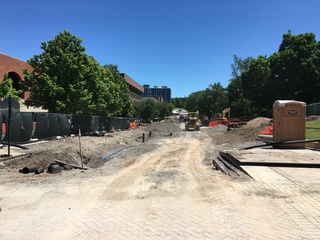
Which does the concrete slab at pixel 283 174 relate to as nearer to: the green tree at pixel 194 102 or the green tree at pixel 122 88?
the green tree at pixel 122 88

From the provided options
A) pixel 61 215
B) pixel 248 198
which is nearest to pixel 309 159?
pixel 248 198

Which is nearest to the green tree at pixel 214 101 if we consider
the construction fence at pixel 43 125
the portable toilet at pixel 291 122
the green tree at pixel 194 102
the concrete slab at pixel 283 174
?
the green tree at pixel 194 102

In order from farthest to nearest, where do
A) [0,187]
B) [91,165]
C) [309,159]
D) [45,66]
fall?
[45,66] < [91,165] < [309,159] < [0,187]

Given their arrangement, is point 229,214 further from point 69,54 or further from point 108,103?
point 108,103

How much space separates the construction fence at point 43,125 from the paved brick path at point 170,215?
27.2 feet

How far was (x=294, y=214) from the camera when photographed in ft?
19.9

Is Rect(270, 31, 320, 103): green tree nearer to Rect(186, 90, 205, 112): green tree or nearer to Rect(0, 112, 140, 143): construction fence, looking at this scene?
Rect(0, 112, 140, 143): construction fence

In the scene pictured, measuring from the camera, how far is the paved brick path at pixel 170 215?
17.6ft

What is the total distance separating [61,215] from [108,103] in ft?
118

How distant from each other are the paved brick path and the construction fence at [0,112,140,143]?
8284mm

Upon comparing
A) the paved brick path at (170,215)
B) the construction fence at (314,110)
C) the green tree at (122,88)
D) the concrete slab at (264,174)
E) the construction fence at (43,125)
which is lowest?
the paved brick path at (170,215)

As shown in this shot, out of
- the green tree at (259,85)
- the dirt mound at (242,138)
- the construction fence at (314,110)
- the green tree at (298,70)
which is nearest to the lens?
the dirt mound at (242,138)

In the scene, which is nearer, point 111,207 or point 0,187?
point 111,207

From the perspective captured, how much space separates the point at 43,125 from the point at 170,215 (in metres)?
17.9
